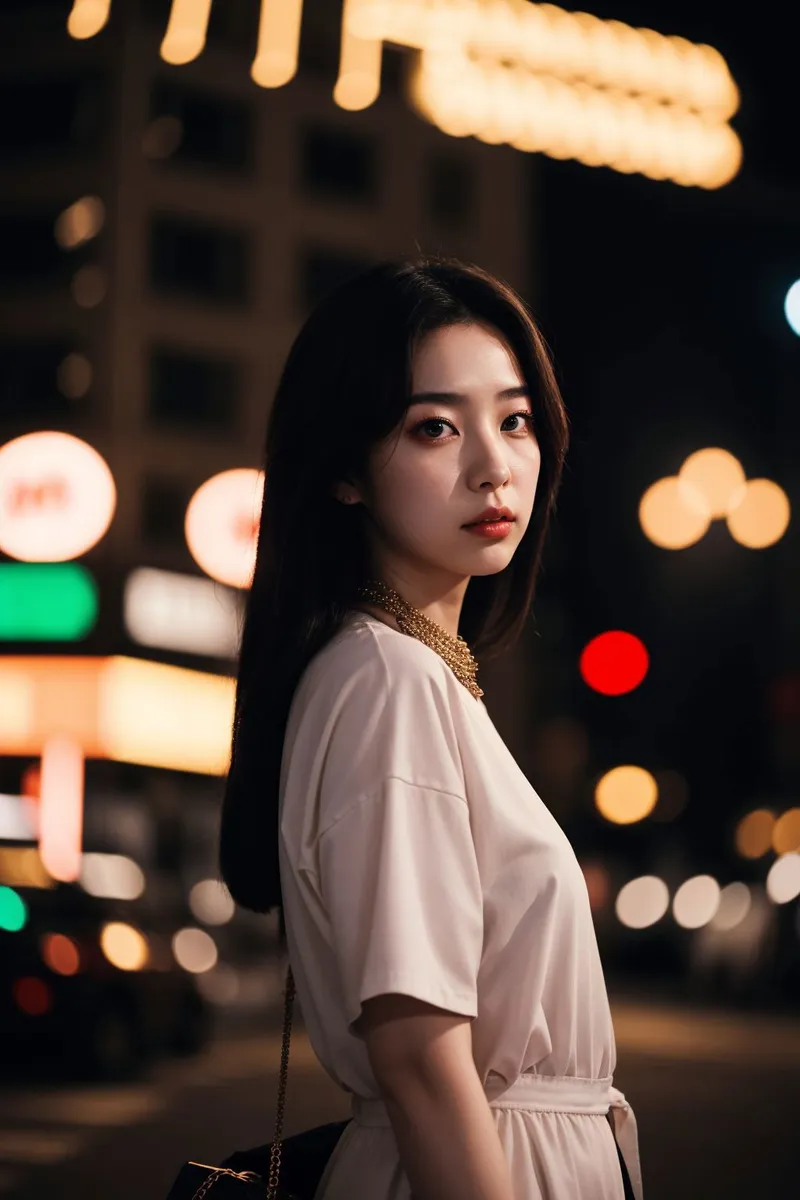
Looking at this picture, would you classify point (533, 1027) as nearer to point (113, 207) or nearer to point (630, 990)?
point (630, 990)

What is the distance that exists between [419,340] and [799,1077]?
12698mm

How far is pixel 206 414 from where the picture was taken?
3956 centimetres

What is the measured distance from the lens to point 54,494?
2480 cm

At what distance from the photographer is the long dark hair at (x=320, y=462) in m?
2.31

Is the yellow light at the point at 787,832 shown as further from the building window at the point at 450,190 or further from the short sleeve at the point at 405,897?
the short sleeve at the point at 405,897

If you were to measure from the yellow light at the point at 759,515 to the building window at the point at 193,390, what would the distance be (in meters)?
23.9

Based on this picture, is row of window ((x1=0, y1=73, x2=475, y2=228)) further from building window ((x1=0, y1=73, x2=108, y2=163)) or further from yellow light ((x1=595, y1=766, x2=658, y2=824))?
yellow light ((x1=595, y1=766, x2=658, y2=824))

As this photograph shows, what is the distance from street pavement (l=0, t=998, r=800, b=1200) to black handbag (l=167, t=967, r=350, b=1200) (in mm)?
Answer: 5844

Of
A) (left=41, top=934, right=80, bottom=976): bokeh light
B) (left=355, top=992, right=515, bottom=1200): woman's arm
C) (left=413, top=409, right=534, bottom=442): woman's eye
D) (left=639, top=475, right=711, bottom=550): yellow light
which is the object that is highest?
(left=639, top=475, right=711, bottom=550): yellow light

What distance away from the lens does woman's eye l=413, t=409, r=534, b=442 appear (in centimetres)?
229

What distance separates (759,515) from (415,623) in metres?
14.6

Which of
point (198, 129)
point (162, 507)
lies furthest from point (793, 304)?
point (198, 129)

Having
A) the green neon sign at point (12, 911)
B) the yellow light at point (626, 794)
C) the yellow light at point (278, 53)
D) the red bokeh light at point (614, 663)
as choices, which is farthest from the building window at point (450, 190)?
the green neon sign at point (12, 911)

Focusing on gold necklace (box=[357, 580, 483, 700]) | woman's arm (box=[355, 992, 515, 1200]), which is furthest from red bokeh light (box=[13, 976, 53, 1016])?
woman's arm (box=[355, 992, 515, 1200])
